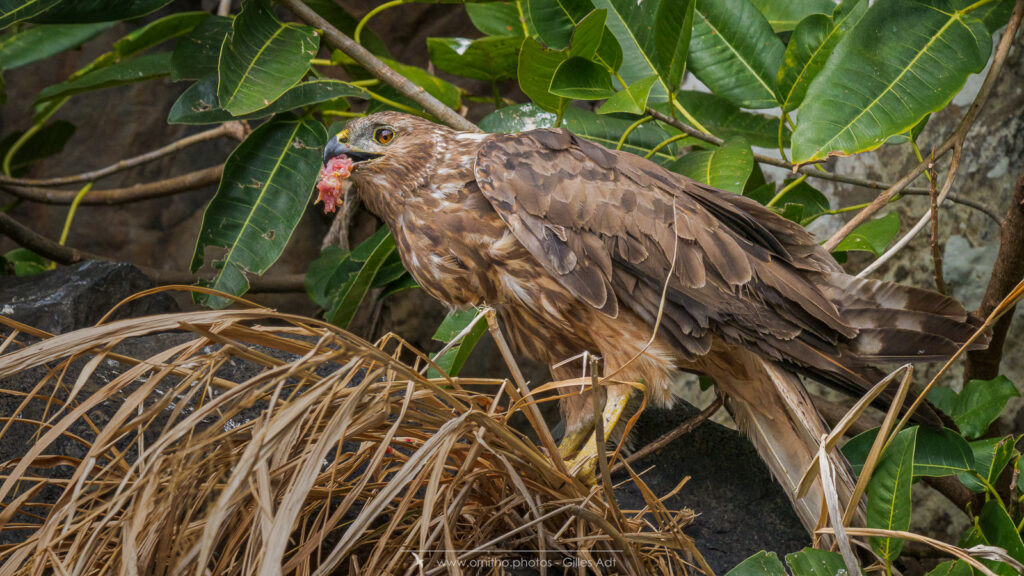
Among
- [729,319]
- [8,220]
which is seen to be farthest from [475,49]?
[8,220]

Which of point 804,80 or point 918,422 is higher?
point 804,80

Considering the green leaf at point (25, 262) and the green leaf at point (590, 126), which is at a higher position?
the green leaf at point (590, 126)

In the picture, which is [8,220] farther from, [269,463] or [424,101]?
[269,463]

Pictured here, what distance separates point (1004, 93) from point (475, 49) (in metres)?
2.14

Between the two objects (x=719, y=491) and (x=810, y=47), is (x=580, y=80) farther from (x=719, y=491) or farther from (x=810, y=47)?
(x=719, y=491)

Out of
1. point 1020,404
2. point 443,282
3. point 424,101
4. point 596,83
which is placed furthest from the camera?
point 1020,404

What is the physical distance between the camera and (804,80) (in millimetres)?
2416

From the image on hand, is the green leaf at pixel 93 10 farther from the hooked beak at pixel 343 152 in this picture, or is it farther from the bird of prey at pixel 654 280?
the bird of prey at pixel 654 280

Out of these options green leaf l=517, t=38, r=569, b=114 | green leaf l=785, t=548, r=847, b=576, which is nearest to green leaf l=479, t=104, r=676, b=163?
green leaf l=517, t=38, r=569, b=114

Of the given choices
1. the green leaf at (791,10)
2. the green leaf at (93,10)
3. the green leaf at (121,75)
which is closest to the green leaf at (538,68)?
the green leaf at (791,10)

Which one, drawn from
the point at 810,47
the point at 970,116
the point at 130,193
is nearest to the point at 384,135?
the point at 810,47

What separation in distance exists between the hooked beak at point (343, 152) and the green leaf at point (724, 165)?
978 mm

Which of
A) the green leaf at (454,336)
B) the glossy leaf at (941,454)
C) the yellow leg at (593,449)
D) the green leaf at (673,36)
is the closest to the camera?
the yellow leg at (593,449)

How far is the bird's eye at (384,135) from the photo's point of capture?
7.79 feet
